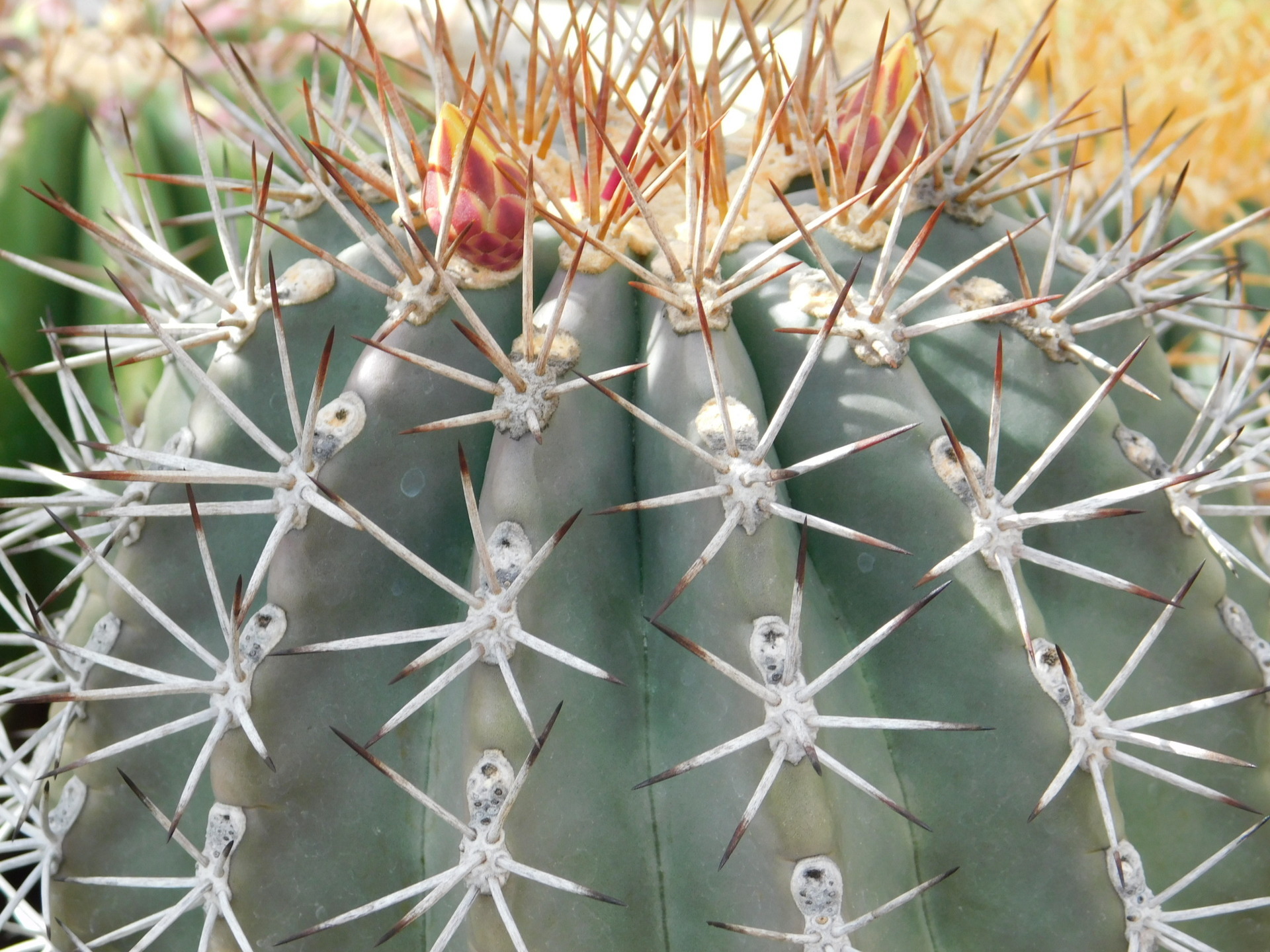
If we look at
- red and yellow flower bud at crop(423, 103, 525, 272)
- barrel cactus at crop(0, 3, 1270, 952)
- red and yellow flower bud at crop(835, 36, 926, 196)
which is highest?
red and yellow flower bud at crop(835, 36, 926, 196)

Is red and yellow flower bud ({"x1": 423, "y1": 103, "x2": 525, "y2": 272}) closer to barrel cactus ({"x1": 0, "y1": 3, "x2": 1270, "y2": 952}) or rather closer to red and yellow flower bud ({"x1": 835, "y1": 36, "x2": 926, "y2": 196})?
barrel cactus ({"x1": 0, "y1": 3, "x2": 1270, "y2": 952})

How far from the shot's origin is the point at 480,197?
83 cm

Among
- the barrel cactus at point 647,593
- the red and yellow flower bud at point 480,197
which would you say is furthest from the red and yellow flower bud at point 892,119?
the red and yellow flower bud at point 480,197

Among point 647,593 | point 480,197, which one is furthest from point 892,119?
point 647,593

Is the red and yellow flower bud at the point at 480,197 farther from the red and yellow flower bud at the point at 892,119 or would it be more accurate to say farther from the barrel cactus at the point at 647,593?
the red and yellow flower bud at the point at 892,119

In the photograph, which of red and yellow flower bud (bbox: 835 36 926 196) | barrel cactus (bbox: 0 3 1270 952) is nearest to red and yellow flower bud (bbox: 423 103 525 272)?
barrel cactus (bbox: 0 3 1270 952)

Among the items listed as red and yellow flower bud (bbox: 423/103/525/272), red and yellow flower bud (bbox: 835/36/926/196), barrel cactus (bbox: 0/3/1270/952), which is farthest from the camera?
red and yellow flower bud (bbox: 835/36/926/196)

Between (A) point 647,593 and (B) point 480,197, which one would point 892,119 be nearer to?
(B) point 480,197

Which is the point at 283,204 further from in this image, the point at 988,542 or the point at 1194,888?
the point at 1194,888

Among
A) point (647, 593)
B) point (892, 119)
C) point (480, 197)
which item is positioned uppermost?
point (892, 119)

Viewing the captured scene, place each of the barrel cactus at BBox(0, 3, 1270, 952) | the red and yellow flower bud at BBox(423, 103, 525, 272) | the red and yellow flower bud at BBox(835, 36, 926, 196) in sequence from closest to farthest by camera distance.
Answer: the barrel cactus at BBox(0, 3, 1270, 952) < the red and yellow flower bud at BBox(423, 103, 525, 272) < the red and yellow flower bud at BBox(835, 36, 926, 196)

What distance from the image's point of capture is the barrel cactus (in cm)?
72

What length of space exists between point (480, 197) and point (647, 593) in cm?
32

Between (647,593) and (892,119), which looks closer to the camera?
(647,593)
